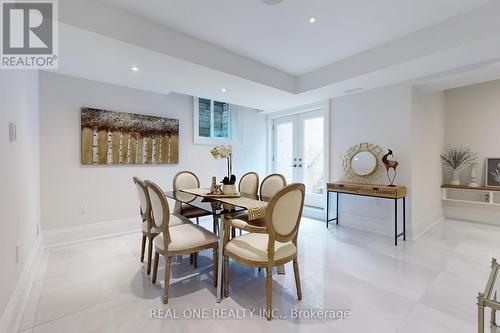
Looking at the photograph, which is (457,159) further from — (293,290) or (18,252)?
(18,252)

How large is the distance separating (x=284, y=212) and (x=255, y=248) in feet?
1.21

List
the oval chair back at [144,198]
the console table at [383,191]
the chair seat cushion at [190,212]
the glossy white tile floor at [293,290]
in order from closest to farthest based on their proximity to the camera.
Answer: the glossy white tile floor at [293,290], the oval chair back at [144,198], the chair seat cushion at [190,212], the console table at [383,191]

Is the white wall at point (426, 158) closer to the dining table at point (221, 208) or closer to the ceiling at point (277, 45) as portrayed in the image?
the ceiling at point (277, 45)

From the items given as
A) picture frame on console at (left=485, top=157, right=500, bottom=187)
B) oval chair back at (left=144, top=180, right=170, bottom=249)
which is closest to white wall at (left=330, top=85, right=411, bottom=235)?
picture frame on console at (left=485, top=157, right=500, bottom=187)

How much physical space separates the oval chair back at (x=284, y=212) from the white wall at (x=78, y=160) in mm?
2830

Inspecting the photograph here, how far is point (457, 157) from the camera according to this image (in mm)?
4219

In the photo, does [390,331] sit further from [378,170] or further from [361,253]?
[378,170]

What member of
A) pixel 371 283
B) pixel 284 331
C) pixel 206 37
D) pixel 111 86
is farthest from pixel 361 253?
pixel 111 86

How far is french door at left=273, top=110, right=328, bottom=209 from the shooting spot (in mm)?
4523

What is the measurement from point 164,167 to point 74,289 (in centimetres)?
223

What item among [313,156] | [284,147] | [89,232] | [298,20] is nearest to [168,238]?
[89,232]

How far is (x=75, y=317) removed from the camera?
170cm

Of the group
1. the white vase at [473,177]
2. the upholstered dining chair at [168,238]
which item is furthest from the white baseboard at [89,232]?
the white vase at [473,177]

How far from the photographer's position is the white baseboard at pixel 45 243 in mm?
1532
